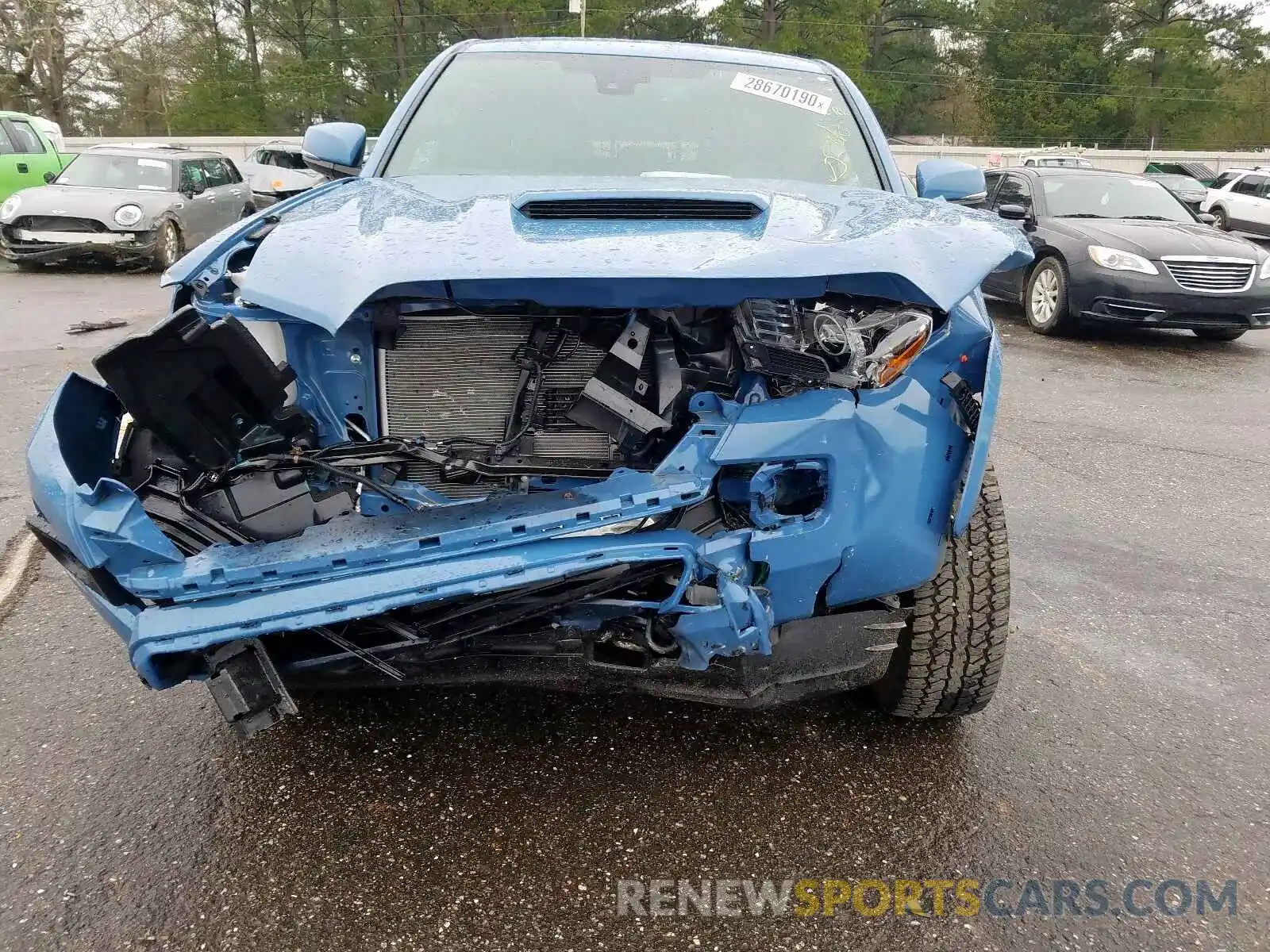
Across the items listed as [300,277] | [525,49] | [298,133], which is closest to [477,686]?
→ [300,277]

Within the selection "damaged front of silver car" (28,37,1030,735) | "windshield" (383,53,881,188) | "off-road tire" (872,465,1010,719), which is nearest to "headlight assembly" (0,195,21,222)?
"windshield" (383,53,881,188)

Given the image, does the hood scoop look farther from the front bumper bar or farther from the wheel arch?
the front bumper bar

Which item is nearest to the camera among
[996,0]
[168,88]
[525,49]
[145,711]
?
[145,711]

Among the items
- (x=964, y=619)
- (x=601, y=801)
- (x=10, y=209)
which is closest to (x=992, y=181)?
(x=964, y=619)

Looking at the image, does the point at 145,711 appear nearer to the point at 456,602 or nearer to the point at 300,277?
the point at 456,602

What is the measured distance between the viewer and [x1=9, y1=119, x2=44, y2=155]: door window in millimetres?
12469

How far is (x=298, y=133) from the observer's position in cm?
3919

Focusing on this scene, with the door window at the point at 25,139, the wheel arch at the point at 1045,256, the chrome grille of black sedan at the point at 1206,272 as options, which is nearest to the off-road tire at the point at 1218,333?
the chrome grille of black sedan at the point at 1206,272

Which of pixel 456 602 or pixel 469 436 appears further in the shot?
pixel 469 436

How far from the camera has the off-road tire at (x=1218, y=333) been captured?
8.28 metres

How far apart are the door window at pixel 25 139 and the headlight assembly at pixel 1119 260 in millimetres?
13576

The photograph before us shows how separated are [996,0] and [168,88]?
4188cm

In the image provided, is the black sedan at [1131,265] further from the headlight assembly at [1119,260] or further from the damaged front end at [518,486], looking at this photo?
the damaged front end at [518,486]
